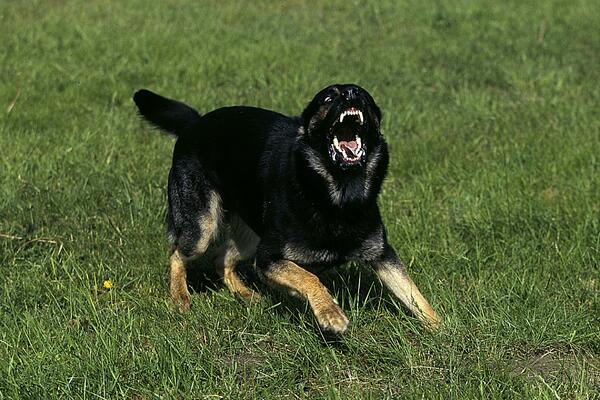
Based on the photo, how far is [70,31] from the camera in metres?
10.4

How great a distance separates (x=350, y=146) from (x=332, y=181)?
22 centimetres

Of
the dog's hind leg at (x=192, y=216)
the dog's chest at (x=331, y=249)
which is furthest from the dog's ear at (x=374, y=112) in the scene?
the dog's hind leg at (x=192, y=216)

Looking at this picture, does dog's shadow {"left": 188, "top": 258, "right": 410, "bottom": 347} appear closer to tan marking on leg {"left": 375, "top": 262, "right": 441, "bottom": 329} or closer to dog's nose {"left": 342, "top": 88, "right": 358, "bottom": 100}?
tan marking on leg {"left": 375, "top": 262, "right": 441, "bottom": 329}

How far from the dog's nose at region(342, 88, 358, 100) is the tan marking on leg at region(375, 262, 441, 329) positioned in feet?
2.93

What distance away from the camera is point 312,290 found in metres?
4.00

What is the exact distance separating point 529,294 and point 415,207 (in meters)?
1.69

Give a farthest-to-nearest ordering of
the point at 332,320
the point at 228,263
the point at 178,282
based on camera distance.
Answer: the point at 228,263, the point at 178,282, the point at 332,320

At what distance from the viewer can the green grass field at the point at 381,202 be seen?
3805mm

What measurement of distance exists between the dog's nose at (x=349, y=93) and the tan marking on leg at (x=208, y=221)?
1.35 meters

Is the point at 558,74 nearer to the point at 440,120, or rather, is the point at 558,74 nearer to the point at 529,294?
the point at 440,120

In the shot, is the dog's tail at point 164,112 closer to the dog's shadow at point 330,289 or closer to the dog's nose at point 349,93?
the dog's shadow at point 330,289

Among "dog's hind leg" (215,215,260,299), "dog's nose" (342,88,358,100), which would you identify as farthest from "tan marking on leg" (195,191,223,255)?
"dog's nose" (342,88,358,100)

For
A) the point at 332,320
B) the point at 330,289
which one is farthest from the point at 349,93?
the point at 330,289

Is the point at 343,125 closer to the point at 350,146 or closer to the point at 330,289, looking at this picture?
the point at 350,146
